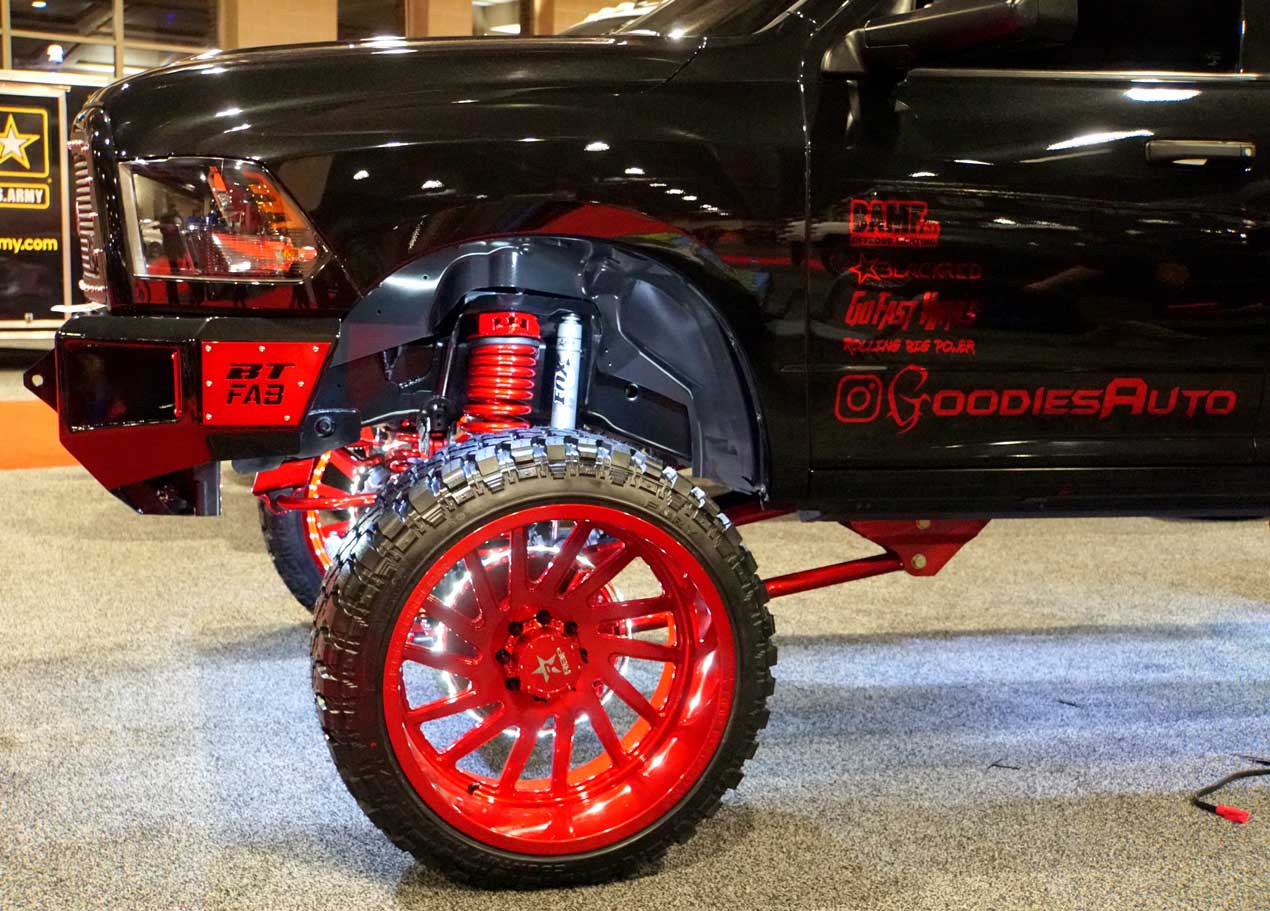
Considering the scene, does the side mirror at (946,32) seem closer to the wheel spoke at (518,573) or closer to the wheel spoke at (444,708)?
the wheel spoke at (518,573)

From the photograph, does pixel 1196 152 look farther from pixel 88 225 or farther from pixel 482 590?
pixel 88 225

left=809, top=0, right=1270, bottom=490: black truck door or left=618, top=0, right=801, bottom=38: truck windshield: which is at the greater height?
left=618, top=0, right=801, bottom=38: truck windshield

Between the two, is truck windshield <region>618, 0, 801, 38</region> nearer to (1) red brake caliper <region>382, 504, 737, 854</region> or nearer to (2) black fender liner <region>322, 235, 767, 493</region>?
(2) black fender liner <region>322, 235, 767, 493</region>

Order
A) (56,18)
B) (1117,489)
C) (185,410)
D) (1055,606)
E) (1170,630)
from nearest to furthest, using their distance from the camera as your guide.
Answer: (185,410)
(1117,489)
(1170,630)
(1055,606)
(56,18)

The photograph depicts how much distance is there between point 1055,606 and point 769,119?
2452 millimetres

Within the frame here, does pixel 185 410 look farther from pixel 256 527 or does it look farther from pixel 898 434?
pixel 256 527

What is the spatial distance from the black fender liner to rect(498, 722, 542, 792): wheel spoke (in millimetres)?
626

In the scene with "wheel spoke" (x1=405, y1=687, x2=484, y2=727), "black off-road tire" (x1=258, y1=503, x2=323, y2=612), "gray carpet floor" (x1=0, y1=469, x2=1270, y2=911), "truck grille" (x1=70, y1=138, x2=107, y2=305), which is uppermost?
"truck grille" (x1=70, y1=138, x2=107, y2=305)

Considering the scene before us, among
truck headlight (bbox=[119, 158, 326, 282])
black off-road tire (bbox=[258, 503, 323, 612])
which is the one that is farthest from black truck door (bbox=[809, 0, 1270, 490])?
black off-road tire (bbox=[258, 503, 323, 612])

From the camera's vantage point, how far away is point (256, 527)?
16.7 ft

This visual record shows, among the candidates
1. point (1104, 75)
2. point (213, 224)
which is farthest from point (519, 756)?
point (1104, 75)

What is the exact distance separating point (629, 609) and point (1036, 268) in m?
0.96

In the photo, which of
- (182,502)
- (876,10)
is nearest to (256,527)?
(182,502)

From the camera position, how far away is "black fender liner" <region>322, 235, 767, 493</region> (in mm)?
2299
